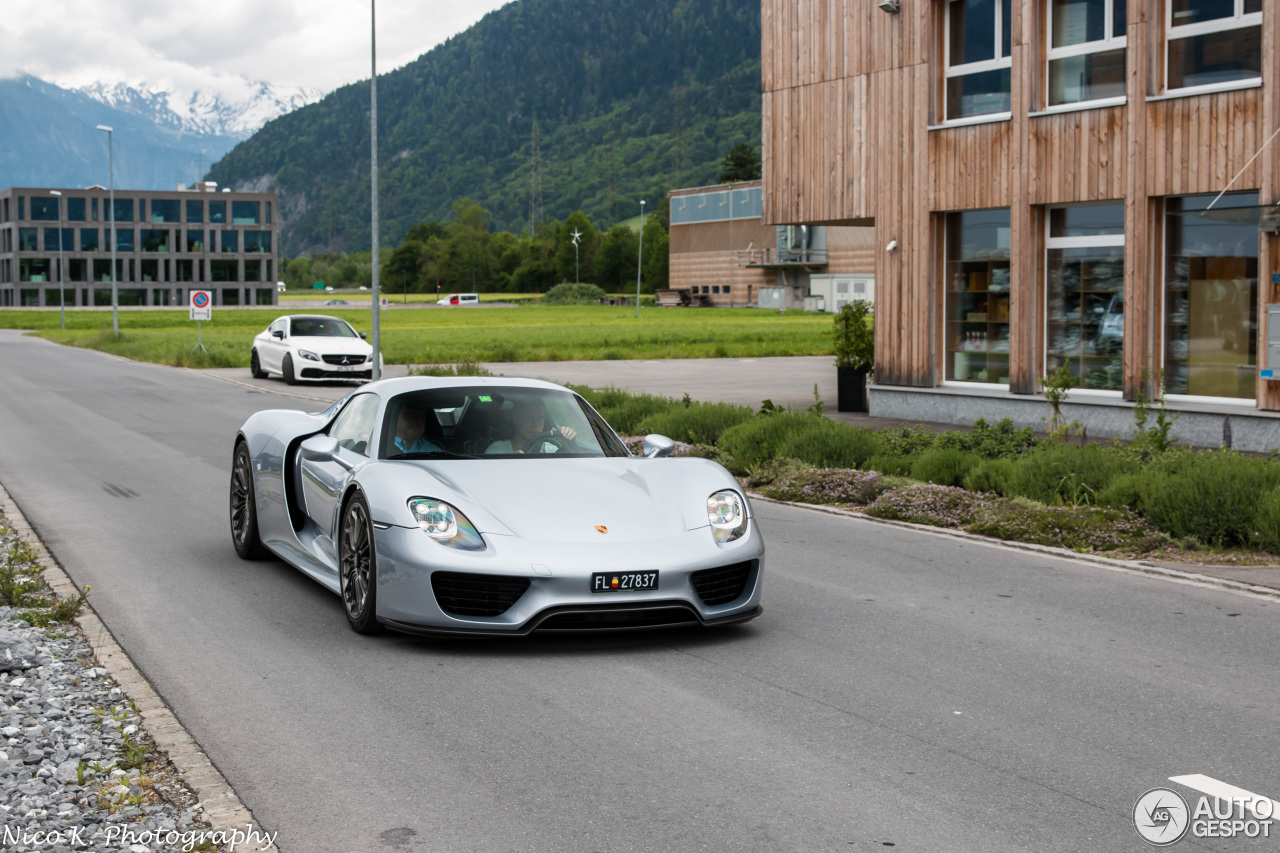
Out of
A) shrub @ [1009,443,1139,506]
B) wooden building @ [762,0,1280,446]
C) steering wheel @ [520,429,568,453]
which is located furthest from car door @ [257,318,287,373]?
steering wheel @ [520,429,568,453]

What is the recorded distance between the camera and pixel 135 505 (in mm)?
11695

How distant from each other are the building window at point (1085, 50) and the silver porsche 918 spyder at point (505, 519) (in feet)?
37.4

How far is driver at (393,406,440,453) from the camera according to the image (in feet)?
24.1

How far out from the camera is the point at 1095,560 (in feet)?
30.5

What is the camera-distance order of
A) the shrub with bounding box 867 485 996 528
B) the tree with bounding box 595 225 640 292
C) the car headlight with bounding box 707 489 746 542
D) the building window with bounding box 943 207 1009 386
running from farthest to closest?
the tree with bounding box 595 225 640 292
the building window with bounding box 943 207 1009 386
the shrub with bounding box 867 485 996 528
the car headlight with bounding box 707 489 746 542

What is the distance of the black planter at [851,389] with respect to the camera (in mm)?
20922

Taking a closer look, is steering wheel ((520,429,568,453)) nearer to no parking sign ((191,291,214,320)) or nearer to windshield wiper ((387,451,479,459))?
windshield wiper ((387,451,479,459))

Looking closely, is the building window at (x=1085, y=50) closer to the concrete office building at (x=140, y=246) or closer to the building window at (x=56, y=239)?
the concrete office building at (x=140, y=246)

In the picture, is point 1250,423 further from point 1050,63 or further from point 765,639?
point 765,639

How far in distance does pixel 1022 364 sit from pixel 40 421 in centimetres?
1448

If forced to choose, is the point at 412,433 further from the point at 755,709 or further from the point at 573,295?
the point at 573,295

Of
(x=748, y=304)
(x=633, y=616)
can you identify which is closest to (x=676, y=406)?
(x=633, y=616)

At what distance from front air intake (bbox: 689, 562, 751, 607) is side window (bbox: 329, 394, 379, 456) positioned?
6.81 ft

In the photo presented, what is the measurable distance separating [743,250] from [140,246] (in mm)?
62977
